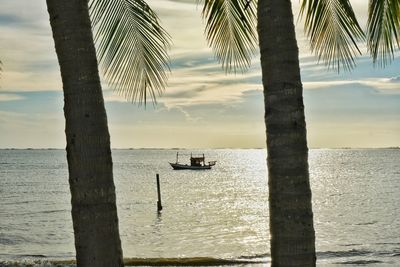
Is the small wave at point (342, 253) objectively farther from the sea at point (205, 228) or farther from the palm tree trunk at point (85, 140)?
the palm tree trunk at point (85, 140)

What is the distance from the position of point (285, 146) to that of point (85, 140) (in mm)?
1410

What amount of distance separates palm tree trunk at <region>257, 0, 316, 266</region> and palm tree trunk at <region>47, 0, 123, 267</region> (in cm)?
117

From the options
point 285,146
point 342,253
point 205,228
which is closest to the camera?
point 285,146

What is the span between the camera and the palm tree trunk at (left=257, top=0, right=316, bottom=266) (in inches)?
166

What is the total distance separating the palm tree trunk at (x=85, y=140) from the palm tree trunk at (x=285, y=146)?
1.17 metres

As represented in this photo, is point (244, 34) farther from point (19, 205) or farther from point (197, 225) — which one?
point (19, 205)

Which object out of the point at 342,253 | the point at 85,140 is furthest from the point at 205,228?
the point at 85,140

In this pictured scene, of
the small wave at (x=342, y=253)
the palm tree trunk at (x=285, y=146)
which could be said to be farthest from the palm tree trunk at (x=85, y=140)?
the small wave at (x=342, y=253)

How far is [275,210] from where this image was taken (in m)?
4.29

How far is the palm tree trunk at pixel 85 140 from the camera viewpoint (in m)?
4.30

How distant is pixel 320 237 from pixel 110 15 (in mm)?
33054

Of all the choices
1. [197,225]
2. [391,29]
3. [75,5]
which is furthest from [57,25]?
[197,225]

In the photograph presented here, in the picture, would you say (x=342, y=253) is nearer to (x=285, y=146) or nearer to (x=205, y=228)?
(x=205, y=228)

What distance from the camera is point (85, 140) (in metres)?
4.30
